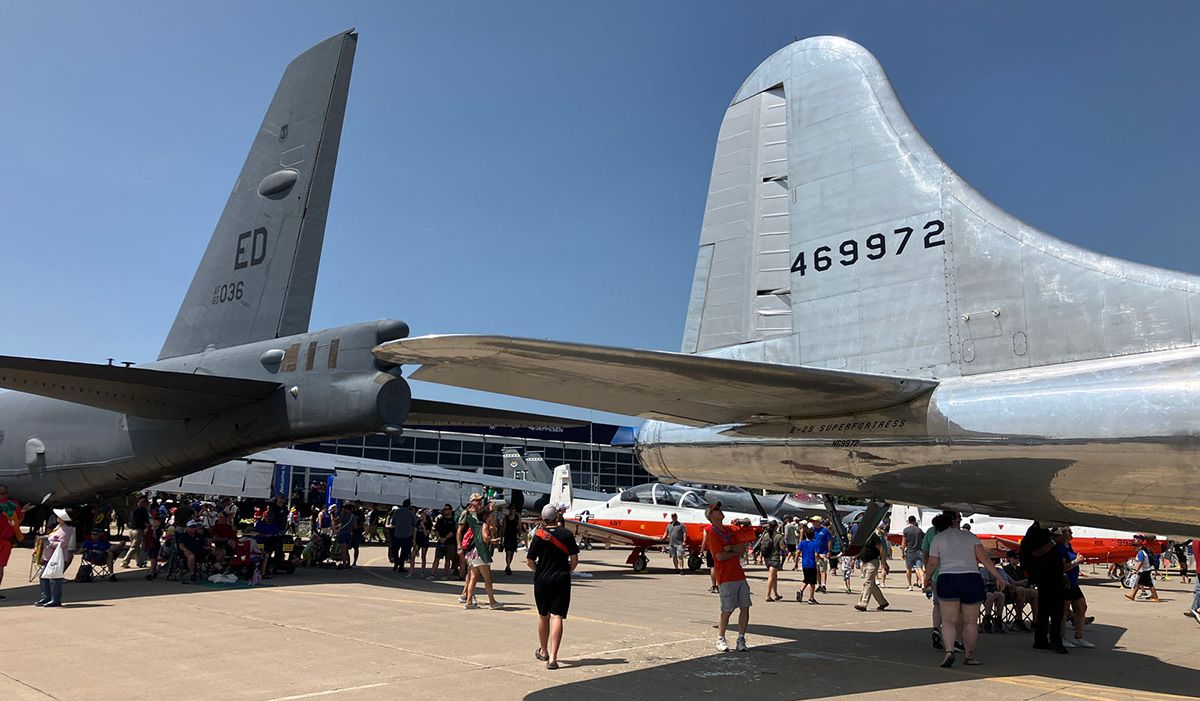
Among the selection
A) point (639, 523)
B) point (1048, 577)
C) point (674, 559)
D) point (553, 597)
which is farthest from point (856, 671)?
point (639, 523)

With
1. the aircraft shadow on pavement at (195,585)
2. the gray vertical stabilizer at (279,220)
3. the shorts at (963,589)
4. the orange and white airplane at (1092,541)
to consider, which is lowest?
the aircraft shadow on pavement at (195,585)

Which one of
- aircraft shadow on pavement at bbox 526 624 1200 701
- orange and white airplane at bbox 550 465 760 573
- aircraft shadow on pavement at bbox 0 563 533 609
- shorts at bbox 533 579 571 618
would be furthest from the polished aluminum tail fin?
orange and white airplane at bbox 550 465 760 573

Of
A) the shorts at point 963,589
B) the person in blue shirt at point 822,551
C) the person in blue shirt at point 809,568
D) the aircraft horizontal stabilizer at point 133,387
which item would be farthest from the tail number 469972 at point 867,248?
the aircraft horizontal stabilizer at point 133,387

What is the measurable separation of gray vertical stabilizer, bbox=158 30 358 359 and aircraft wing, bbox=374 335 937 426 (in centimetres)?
1180

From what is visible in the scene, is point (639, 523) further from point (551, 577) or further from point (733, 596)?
point (551, 577)

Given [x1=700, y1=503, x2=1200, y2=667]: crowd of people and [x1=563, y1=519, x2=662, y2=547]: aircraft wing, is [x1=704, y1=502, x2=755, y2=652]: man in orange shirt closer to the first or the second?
[x1=700, y1=503, x2=1200, y2=667]: crowd of people

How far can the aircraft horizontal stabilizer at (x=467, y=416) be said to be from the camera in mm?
18812

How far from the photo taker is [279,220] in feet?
58.5

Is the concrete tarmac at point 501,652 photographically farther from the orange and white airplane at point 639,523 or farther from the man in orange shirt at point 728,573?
the orange and white airplane at point 639,523

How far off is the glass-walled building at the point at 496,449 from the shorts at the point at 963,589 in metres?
64.4

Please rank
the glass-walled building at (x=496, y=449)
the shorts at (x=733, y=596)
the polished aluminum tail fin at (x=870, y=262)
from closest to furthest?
the polished aluminum tail fin at (x=870, y=262) < the shorts at (x=733, y=596) < the glass-walled building at (x=496, y=449)

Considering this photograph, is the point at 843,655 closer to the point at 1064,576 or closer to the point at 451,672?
the point at 1064,576

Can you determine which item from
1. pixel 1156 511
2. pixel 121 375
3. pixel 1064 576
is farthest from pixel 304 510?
pixel 1156 511

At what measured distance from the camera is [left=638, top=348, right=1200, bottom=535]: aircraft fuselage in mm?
5953
